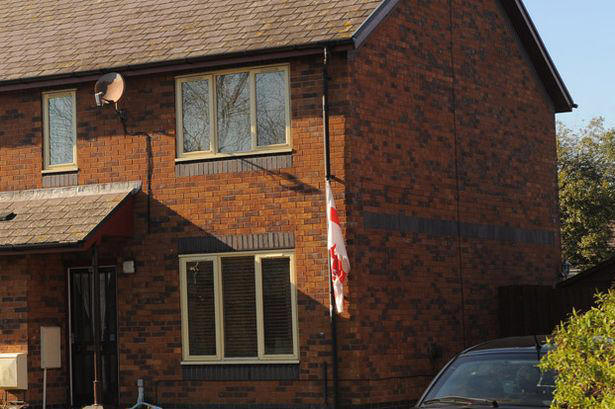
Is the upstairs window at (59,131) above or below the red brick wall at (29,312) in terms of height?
above

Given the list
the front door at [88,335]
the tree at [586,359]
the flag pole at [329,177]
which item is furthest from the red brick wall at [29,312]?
the tree at [586,359]

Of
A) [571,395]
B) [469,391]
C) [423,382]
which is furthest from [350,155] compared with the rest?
[571,395]

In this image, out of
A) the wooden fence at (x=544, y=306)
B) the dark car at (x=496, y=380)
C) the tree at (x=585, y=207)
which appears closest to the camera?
the dark car at (x=496, y=380)

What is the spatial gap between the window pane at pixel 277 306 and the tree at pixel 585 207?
64.0ft

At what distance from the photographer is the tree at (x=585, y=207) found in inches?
1403

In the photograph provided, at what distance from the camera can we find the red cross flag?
1661 cm

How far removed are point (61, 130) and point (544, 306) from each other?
28.0 feet

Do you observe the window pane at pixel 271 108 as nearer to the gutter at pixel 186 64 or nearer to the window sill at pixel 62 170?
the gutter at pixel 186 64

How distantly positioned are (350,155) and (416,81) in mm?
2573

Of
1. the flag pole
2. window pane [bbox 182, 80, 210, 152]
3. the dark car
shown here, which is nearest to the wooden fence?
the flag pole

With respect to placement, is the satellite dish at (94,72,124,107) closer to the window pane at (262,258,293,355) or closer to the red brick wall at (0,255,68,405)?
the red brick wall at (0,255,68,405)

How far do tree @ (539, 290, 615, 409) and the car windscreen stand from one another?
1.00m

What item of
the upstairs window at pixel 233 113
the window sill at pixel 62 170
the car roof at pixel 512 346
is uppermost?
the upstairs window at pixel 233 113

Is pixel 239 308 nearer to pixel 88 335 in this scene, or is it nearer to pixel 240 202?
pixel 240 202
